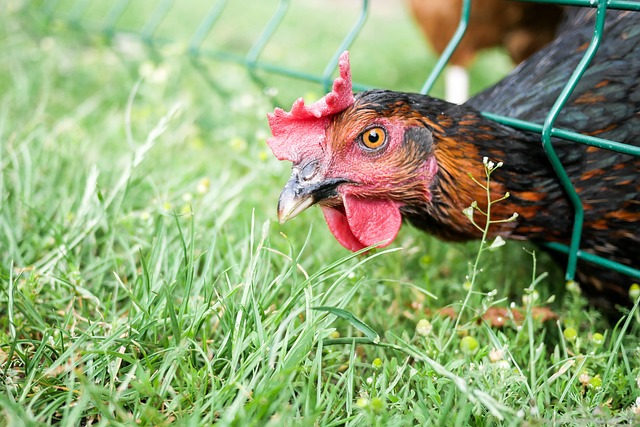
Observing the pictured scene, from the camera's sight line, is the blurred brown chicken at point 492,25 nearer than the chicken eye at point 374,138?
No

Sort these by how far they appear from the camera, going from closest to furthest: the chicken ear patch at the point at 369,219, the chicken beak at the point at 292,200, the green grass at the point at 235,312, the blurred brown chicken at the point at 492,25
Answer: the green grass at the point at 235,312 < the chicken beak at the point at 292,200 < the chicken ear patch at the point at 369,219 < the blurred brown chicken at the point at 492,25

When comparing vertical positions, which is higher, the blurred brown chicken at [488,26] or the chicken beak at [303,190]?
the blurred brown chicken at [488,26]

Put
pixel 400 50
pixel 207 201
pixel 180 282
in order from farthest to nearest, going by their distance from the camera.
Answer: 1. pixel 400 50
2. pixel 207 201
3. pixel 180 282

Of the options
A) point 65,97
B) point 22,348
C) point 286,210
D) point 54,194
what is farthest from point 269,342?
point 65,97

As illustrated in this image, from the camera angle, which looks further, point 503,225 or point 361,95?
point 503,225

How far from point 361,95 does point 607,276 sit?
34.8 inches

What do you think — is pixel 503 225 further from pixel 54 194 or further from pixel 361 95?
pixel 54 194

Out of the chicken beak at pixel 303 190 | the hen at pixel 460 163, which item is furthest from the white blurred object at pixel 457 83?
the chicken beak at pixel 303 190

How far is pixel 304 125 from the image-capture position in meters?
1.49

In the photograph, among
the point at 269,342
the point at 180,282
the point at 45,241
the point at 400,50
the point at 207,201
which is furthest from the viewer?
the point at 400,50

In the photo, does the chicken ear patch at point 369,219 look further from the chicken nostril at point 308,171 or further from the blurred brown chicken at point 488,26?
the blurred brown chicken at point 488,26

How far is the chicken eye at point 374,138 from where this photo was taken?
148 cm

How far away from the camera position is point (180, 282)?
5.41 feet

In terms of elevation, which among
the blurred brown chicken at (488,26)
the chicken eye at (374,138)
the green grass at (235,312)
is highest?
the blurred brown chicken at (488,26)
